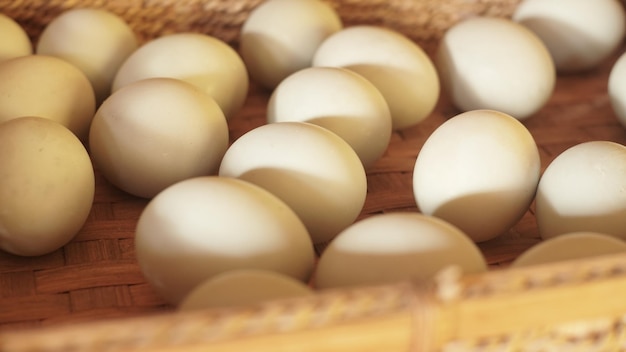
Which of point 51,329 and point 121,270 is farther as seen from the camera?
point 121,270

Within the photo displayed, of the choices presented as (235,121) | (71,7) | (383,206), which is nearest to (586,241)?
(383,206)

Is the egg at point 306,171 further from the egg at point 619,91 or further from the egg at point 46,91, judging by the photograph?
the egg at point 619,91

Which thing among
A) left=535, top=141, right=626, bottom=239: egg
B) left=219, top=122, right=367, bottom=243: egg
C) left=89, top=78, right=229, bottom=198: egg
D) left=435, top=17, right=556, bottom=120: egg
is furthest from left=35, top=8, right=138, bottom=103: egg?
left=535, top=141, right=626, bottom=239: egg

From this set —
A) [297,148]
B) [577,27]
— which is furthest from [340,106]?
[577,27]

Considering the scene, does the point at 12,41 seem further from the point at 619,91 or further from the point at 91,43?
the point at 619,91

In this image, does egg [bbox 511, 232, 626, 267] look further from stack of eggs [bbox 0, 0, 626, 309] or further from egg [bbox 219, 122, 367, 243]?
egg [bbox 219, 122, 367, 243]

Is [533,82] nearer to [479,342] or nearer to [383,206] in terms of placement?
[383,206]

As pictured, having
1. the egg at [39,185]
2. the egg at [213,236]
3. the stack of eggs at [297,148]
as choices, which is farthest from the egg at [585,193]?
the egg at [39,185]
